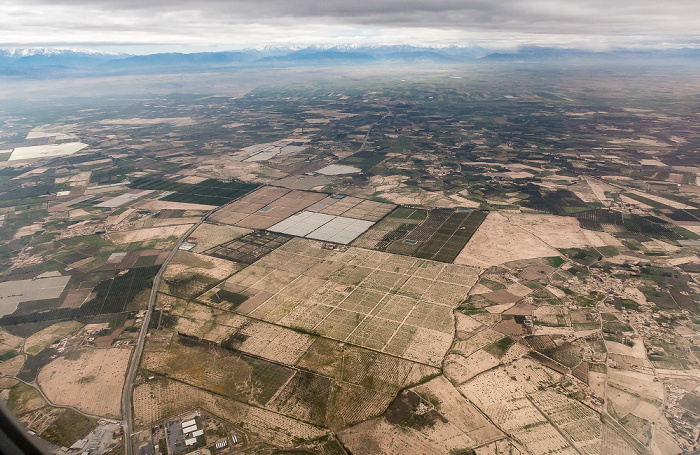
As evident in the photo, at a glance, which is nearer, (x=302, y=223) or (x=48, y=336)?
(x=48, y=336)

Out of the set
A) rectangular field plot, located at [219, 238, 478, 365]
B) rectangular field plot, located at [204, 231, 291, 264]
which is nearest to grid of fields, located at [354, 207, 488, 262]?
rectangular field plot, located at [219, 238, 478, 365]

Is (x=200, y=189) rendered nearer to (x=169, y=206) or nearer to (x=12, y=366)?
(x=169, y=206)

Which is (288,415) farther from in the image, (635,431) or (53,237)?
(53,237)

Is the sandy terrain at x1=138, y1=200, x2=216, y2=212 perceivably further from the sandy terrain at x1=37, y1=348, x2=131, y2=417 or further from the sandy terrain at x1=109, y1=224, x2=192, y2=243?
the sandy terrain at x1=37, y1=348, x2=131, y2=417

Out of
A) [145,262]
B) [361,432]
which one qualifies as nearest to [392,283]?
[361,432]

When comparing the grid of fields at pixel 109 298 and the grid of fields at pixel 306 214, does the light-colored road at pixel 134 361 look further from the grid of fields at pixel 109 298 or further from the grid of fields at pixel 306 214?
the grid of fields at pixel 306 214

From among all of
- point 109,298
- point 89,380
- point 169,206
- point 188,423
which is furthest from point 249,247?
point 188,423

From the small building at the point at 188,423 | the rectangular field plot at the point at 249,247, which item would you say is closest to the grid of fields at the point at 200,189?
the rectangular field plot at the point at 249,247
